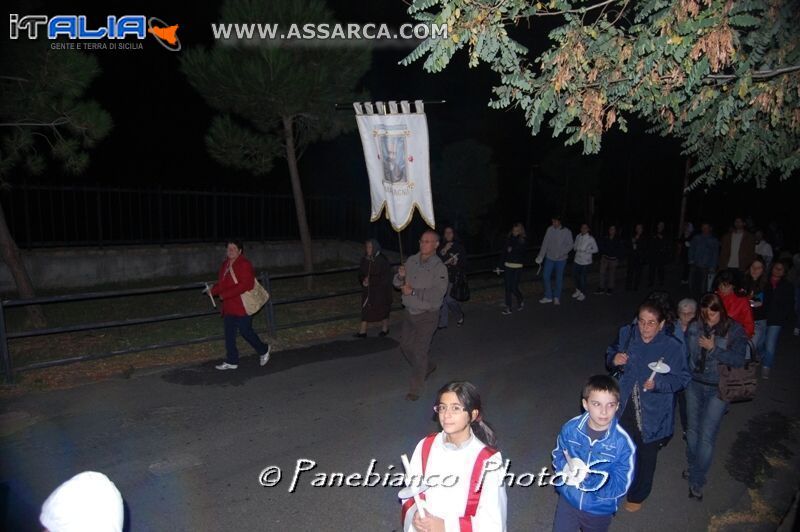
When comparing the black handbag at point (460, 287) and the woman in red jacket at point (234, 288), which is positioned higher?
the woman in red jacket at point (234, 288)

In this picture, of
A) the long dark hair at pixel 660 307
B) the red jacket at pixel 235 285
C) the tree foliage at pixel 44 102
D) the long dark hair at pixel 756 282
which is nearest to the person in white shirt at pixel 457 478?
the long dark hair at pixel 660 307

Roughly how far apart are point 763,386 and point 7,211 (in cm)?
1451

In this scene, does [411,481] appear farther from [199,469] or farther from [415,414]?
[415,414]

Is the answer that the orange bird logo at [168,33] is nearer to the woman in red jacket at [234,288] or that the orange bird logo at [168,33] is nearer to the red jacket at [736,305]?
the woman in red jacket at [234,288]

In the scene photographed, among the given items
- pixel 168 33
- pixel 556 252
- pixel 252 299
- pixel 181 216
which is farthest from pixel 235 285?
pixel 168 33

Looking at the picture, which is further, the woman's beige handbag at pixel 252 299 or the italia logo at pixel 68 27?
the italia logo at pixel 68 27

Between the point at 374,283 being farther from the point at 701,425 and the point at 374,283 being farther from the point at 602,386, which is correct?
the point at 602,386

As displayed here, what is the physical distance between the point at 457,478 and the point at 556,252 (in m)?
9.58

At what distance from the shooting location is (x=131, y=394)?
251 inches

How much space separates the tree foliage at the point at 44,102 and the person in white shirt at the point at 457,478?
795 centimetres

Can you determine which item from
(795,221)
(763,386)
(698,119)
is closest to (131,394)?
(698,119)

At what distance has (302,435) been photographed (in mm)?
5453

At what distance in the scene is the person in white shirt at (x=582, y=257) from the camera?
12.2 m

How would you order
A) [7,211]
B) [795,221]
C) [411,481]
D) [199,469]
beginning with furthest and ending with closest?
[795,221] < [7,211] < [199,469] < [411,481]
